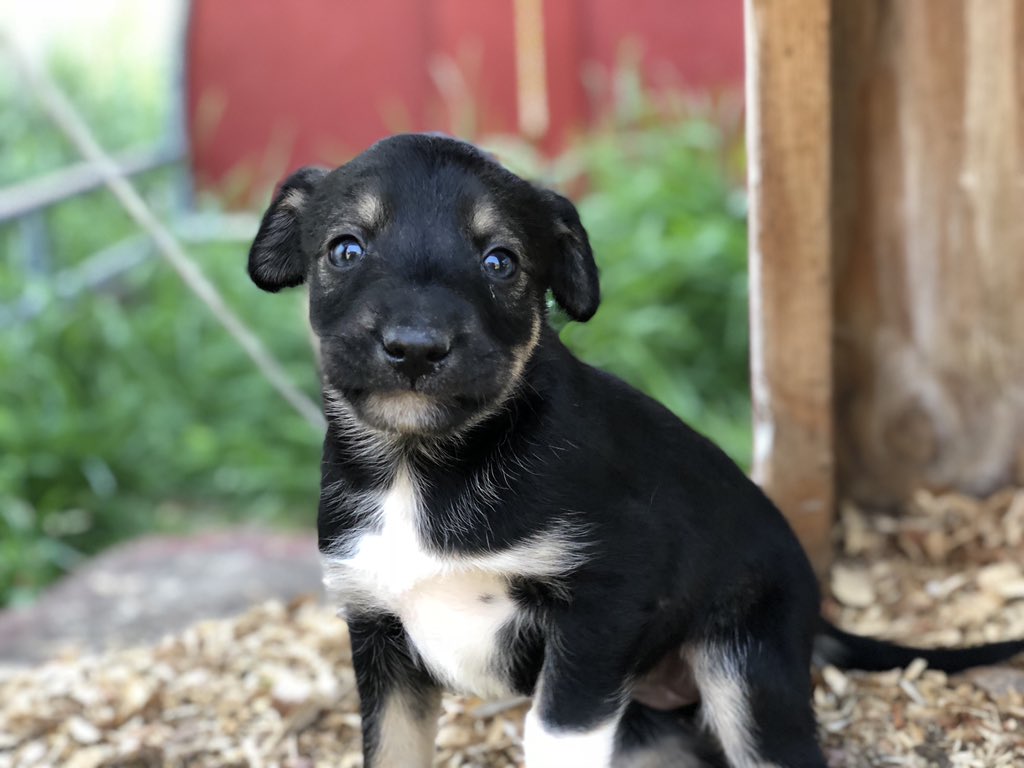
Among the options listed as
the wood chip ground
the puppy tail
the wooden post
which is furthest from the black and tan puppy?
the wooden post

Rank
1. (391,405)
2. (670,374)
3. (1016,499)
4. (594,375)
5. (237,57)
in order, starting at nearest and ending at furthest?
(391,405)
(594,375)
(1016,499)
(670,374)
(237,57)

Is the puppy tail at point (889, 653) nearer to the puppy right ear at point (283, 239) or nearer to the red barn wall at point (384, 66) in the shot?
the puppy right ear at point (283, 239)

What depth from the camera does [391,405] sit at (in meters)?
2.54

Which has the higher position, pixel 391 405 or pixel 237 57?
pixel 237 57

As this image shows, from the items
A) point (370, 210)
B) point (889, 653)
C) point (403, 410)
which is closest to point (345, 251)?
point (370, 210)

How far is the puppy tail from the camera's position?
3289 millimetres

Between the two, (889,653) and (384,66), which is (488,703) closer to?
(889,653)

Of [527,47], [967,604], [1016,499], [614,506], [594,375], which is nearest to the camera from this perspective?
[614,506]

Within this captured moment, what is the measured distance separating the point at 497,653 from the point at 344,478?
0.51 meters

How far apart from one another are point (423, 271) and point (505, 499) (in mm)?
508

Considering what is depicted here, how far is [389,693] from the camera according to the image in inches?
118

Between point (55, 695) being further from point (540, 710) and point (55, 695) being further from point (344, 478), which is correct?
point (540, 710)

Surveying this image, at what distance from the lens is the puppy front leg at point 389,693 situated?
2.94 meters

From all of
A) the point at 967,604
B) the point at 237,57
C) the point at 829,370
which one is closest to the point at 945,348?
the point at 829,370
